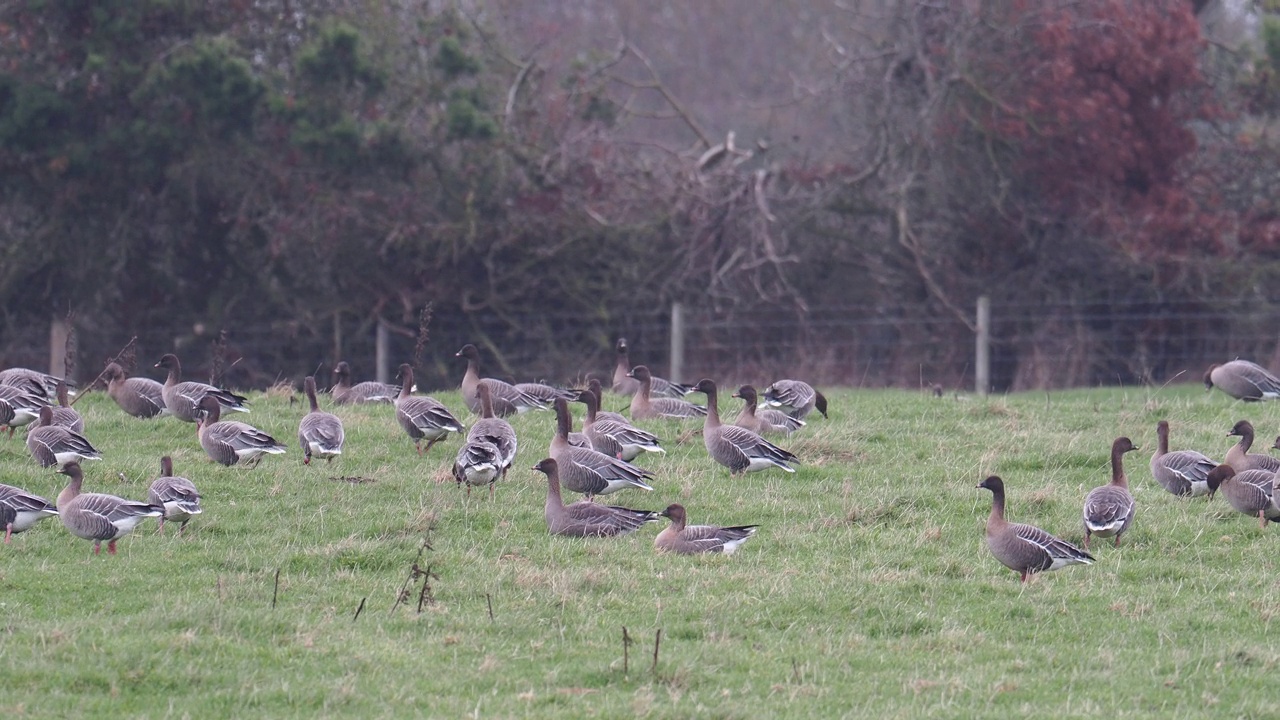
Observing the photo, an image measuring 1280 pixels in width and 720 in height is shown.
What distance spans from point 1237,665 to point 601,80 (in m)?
21.0

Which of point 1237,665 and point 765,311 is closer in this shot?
point 1237,665

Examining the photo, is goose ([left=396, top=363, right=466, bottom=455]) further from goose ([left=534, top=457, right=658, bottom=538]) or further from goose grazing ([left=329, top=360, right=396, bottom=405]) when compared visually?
goose grazing ([left=329, top=360, right=396, bottom=405])

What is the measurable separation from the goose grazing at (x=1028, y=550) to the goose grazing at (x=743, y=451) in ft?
9.91

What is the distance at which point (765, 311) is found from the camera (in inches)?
1003

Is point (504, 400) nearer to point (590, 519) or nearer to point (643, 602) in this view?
point (590, 519)

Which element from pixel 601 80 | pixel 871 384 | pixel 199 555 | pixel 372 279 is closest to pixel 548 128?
pixel 601 80

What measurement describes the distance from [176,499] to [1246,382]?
11643 mm

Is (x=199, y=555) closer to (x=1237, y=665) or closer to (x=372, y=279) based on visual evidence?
(x=1237, y=665)

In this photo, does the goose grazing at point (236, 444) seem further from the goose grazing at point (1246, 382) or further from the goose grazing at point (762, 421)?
the goose grazing at point (1246, 382)

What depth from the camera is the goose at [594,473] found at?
37.9 ft

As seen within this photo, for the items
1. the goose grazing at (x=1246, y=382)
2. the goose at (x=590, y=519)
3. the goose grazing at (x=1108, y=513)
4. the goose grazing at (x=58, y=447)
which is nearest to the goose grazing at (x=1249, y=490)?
the goose grazing at (x=1108, y=513)

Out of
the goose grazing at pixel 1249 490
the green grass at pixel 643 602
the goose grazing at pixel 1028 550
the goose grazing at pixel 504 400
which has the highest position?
the goose grazing at pixel 504 400

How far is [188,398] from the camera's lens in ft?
46.5

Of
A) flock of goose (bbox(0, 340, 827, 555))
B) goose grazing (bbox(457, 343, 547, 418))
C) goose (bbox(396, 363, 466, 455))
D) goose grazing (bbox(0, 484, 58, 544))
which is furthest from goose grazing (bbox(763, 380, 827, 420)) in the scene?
goose grazing (bbox(0, 484, 58, 544))
